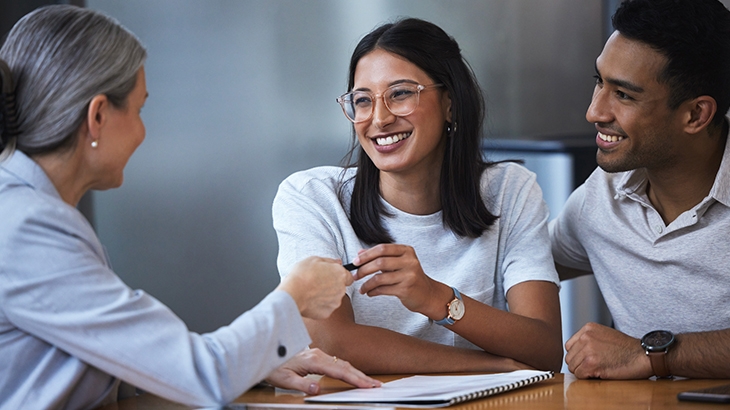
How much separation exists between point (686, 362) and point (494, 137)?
2.39 meters

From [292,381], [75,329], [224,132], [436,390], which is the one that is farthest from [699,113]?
[224,132]

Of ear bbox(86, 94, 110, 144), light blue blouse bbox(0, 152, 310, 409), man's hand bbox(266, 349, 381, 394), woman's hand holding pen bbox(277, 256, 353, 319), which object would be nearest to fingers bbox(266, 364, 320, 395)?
man's hand bbox(266, 349, 381, 394)

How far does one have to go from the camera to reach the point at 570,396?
1.44m

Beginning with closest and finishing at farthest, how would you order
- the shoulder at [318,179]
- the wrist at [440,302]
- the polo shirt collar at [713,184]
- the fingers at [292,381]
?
the fingers at [292,381] < the wrist at [440,302] < the polo shirt collar at [713,184] < the shoulder at [318,179]

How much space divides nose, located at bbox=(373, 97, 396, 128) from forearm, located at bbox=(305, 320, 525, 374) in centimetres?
53

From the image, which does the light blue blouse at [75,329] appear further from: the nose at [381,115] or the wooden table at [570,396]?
the nose at [381,115]

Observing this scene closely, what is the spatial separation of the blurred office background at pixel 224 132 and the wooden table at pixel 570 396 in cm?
212

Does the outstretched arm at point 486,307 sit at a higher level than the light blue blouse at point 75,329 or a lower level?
lower

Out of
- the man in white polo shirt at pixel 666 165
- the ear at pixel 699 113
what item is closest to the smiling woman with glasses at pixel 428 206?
the man in white polo shirt at pixel 666 165

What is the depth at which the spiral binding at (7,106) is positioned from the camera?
1.18 metres

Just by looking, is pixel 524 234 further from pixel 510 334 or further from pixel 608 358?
pixel 608 358

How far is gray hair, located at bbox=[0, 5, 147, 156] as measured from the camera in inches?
47.2

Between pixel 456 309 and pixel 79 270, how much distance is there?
94cm

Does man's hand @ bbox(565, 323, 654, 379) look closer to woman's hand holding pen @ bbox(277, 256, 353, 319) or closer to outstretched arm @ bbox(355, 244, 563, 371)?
outstretched arm @ bbox(355, 244, 563, 371)
